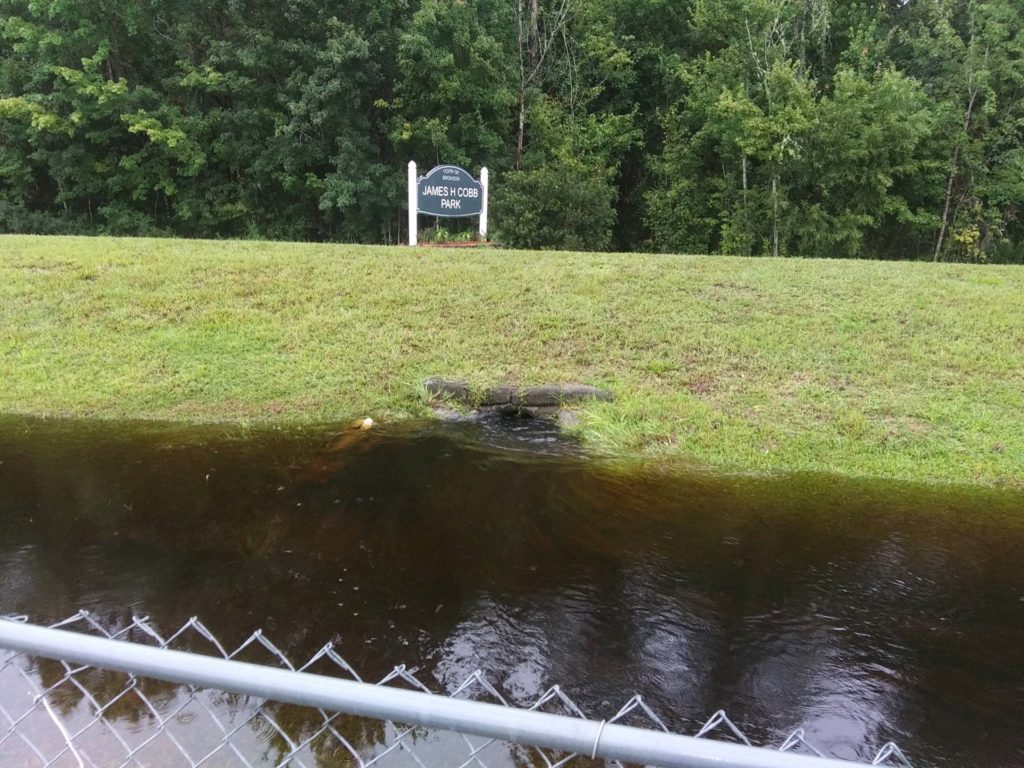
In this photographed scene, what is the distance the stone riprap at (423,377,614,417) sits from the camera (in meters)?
6.42

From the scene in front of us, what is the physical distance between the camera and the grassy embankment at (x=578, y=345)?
5.89m

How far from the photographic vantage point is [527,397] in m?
6.46

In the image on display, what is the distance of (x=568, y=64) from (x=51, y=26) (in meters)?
14.0

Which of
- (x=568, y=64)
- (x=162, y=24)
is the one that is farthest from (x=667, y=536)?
(x=162, y=24)

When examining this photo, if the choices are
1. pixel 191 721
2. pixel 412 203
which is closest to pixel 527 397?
pixel 191 721

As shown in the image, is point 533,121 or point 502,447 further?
point 533,121

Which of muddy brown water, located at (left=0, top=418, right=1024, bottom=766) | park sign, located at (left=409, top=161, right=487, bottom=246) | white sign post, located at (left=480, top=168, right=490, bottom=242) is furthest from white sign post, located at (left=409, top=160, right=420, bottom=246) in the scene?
muddy brown water, located at (left=0, top=418, right=1024, bottom=766)

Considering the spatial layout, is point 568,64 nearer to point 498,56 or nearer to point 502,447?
point 498,56

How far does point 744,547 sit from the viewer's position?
13.8 ft

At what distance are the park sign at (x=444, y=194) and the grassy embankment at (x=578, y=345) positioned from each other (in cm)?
135

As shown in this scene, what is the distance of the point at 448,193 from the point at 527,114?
10.3 meters

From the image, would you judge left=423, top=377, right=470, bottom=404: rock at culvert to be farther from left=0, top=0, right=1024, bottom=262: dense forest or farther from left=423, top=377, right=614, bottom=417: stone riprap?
left=0, top=0, right=1024, bottom=262: dense forest

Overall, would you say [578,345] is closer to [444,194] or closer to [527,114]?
[444,194]

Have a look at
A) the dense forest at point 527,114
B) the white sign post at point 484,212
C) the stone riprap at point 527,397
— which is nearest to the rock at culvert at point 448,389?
the stone riprap at point 527,397
